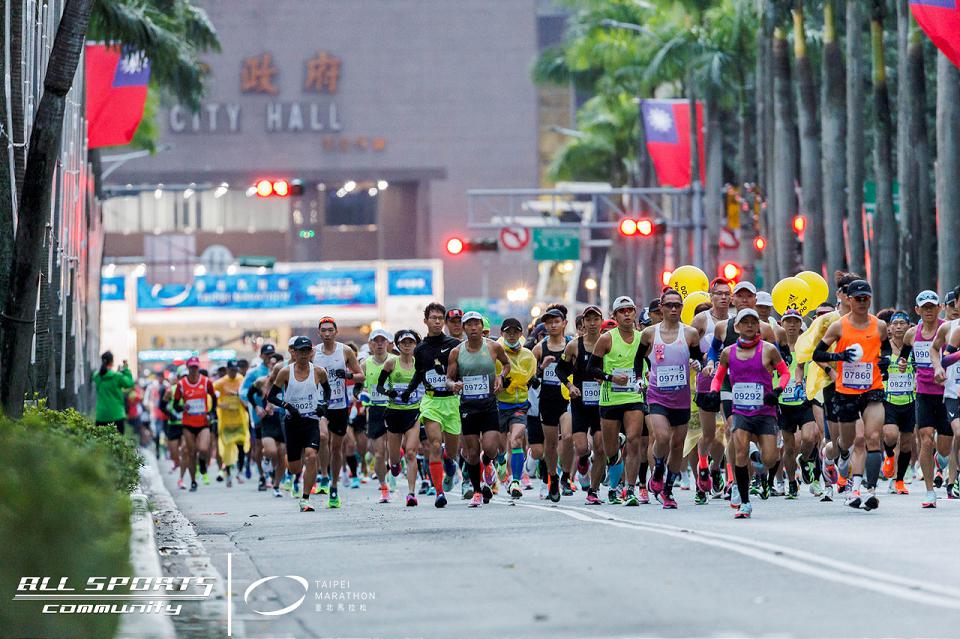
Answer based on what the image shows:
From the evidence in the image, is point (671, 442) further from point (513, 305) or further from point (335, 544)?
point (513, 305)

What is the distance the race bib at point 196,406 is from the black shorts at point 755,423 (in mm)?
12893

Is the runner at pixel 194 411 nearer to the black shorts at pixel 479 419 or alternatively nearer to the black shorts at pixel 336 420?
the black shorts at pixel 336 420

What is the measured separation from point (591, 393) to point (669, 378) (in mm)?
1785

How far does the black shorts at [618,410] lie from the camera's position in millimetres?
18656

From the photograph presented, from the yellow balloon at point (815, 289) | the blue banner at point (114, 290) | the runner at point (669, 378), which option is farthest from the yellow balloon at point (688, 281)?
the blue banner at point (114, 290)

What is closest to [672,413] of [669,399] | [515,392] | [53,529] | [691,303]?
[669,399]

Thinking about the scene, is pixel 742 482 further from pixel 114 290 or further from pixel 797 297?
pixel 114 290

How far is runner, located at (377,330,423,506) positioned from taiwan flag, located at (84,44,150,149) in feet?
50.8

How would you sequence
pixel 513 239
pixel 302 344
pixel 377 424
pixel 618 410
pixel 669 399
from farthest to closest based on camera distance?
pixel 513 239 < pixel 377 424 < pixel 302 344 < pixel 618 410 < pixel 669 399

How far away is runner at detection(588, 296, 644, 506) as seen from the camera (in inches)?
728

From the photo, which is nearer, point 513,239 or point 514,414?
point 514,414

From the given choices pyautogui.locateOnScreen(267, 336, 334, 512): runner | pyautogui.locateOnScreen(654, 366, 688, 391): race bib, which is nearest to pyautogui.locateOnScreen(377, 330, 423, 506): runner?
pyautogui.locateOnScreen(267, 336, 334, 512): runner

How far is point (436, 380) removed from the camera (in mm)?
19062

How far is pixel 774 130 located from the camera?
46500 mm
